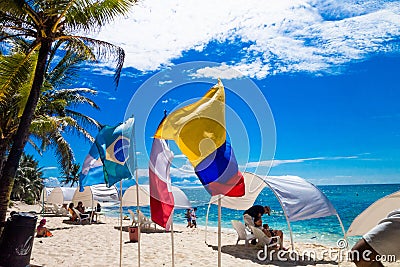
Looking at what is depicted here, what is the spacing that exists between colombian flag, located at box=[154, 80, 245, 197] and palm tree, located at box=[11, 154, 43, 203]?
47.9 meters

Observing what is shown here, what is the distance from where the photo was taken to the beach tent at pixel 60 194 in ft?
98.9

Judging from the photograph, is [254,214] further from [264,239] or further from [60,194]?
[60,194]

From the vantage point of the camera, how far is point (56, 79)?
1552cm

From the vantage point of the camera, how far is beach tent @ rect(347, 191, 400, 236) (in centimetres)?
693

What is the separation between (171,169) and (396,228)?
4.77m

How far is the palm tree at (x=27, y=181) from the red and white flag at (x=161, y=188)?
46388 millimetres

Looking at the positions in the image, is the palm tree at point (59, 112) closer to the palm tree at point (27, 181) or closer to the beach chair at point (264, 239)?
the beach chair at point (264, 239)

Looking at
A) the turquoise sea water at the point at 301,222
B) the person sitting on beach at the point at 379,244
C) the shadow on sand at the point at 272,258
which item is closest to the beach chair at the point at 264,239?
the shadow on sand at the point at 272,258

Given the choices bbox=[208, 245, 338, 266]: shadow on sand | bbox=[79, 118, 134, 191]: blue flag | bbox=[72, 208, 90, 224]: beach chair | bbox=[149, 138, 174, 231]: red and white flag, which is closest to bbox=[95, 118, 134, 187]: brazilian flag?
bbox=[79, 118, 134, 191]: blue flag

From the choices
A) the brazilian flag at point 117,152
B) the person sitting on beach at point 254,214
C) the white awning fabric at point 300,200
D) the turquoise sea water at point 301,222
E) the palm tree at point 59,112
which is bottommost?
the turquoise sea water at point 301,222

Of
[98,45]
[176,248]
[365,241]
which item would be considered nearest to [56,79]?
[98,45]

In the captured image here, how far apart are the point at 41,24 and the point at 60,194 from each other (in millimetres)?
26363

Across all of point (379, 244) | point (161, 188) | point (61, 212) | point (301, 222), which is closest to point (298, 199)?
point (161, 188)

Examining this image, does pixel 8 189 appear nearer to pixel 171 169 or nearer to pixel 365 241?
pixel 171 169
